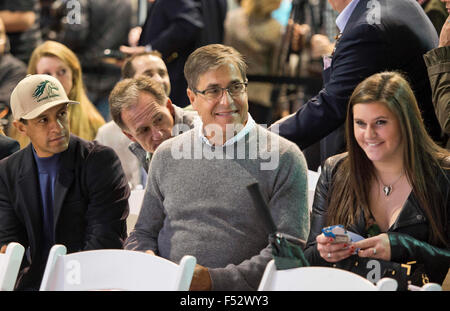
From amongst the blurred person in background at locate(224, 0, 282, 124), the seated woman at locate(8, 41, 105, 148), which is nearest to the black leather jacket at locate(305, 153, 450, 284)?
the seated woman at locate(8, 41, 105, 148)

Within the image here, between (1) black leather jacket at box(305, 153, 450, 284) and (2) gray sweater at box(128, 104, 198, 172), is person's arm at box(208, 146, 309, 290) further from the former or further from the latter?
(2) gray sweater at box(128, 104, 198, 172)

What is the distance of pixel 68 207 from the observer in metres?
2.92

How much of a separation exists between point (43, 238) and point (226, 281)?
83 cm

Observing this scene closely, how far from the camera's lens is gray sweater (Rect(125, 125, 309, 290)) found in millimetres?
2613

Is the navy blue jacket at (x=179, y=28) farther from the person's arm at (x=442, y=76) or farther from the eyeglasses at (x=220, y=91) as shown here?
the person's arm at (x=442, y=76)

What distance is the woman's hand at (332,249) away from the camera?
96.6 inches

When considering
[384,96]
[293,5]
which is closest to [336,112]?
[384,96]

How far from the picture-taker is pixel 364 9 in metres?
3.17

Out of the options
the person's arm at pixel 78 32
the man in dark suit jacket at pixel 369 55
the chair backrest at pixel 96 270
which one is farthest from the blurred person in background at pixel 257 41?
the chair backrest at pixel 96 270

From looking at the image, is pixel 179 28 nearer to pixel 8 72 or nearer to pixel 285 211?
pixel 8 72

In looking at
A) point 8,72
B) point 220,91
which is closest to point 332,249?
point 220,91

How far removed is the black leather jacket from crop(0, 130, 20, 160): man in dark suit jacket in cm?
147

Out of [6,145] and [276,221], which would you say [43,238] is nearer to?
[6,145]
